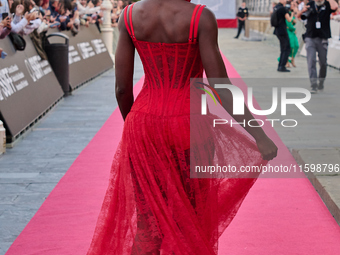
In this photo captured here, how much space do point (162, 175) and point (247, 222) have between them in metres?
1.86

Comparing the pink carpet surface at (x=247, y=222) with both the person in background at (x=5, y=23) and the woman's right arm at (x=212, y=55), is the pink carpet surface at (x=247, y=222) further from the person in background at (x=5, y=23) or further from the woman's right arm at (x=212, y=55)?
the person in background at (x=5, y=23)

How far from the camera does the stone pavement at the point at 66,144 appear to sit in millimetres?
4434

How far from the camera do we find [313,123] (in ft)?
25.0

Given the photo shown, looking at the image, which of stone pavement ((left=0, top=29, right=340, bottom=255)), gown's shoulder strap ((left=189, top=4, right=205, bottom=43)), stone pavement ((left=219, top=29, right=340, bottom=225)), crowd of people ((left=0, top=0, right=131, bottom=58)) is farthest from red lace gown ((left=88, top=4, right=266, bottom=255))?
crowd of people ((left=0, top=0, right=131, bottom=58))

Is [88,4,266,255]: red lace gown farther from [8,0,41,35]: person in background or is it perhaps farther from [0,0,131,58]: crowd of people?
[8,0,41,35]: person in background

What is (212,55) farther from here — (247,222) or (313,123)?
(313,123)

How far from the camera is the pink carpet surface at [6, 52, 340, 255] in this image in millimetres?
3531

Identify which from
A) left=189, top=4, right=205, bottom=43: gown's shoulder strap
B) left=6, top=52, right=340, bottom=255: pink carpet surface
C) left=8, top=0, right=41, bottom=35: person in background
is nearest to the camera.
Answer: left=189, top=4, right=205, bottom=43: gown's shoulder strap

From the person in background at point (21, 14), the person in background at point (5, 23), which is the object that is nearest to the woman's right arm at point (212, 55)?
the person in background at point (5, 23)

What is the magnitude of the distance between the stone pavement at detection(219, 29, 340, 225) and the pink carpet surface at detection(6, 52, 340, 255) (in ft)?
0.53

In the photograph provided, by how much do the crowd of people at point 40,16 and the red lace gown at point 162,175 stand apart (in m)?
4.62

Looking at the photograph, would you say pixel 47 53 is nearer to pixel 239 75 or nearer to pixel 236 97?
pixel 239 75

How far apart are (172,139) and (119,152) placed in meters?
0.34

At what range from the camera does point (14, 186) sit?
496 centimetres
